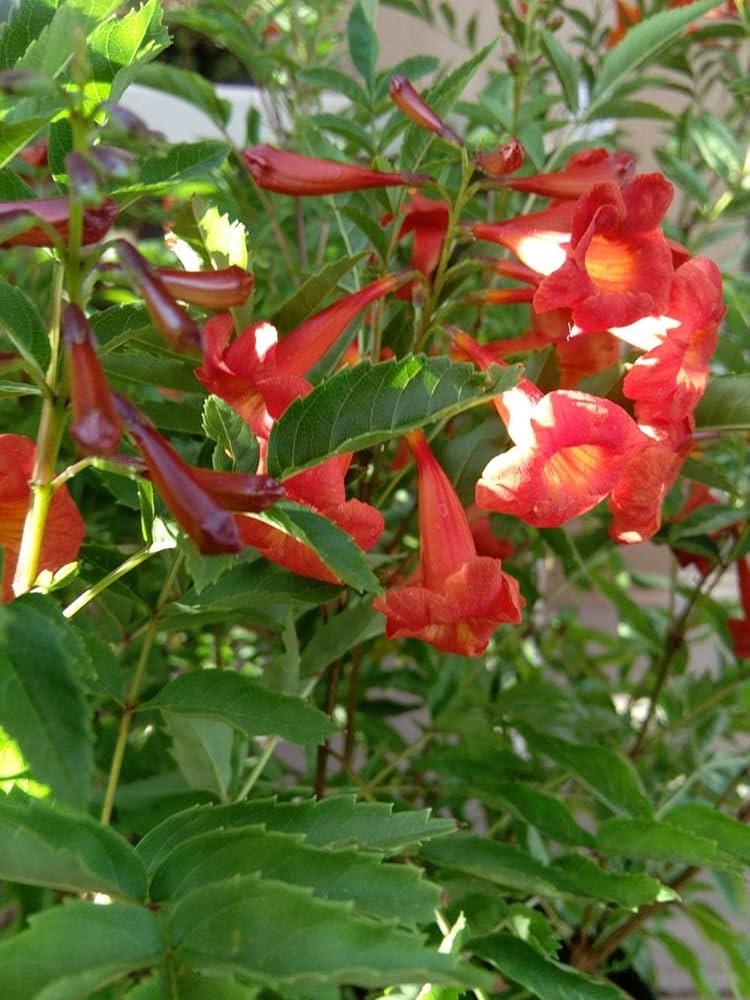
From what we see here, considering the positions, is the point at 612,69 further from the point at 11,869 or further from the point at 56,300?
the point at 11,869

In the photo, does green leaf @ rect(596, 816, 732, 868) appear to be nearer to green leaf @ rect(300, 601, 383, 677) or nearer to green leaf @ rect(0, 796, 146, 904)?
green leaf @ rect(300, 601, 383, 677)

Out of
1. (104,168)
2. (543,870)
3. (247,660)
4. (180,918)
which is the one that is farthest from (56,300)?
(247,660)

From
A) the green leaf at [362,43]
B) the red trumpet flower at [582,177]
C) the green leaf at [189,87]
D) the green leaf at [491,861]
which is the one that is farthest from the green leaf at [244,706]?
the green leaf at [189,87]

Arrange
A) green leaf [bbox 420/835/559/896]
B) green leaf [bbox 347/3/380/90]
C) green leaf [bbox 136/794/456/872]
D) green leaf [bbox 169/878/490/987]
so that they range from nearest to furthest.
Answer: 1. green leaf [bbox 169/878/490/987]
2. green leaf [bbox 136/794/456/872]
3. green leaf [bbox 420/835/559/896]
4. green leaf [bbox 347/3/380/90]

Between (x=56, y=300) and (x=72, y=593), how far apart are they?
0.21m

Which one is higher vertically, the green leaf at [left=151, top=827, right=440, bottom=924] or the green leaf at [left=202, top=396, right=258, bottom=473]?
the green leaf at [left=202, top=396, right=258, bottom=473]

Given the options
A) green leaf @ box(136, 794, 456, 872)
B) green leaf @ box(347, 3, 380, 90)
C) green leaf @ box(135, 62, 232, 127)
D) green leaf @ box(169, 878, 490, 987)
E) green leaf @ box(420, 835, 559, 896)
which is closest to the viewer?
green leaf @ box(169, 878, 490, 987)

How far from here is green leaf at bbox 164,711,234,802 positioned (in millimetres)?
466

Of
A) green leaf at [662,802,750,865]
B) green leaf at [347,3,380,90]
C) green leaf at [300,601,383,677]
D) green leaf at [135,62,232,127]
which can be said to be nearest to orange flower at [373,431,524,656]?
green leaf at [300,601,383,677]

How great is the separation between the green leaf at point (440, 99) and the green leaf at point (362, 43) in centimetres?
15

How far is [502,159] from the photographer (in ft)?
1.31

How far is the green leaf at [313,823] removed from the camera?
0.35 metres

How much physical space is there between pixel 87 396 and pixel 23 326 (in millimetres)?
86

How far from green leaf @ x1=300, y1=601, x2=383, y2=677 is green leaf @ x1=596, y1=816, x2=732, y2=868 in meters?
0.15
